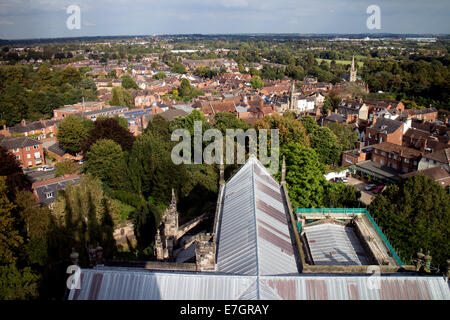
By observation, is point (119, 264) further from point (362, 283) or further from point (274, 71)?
point (274, 71)

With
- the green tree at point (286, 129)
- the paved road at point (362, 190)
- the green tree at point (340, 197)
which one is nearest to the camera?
the green tree at point (340, 197)

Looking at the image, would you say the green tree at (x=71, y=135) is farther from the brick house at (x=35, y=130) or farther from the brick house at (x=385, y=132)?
the brick house at (x=385, y=132)

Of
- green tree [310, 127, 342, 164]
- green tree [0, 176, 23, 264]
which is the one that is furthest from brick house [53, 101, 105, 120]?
green tree [0, 176, 23, 264]

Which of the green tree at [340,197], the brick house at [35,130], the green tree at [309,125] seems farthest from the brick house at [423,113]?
the brick house at [35,130]

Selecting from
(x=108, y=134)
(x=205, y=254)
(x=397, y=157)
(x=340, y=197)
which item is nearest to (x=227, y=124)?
(x=108, y=134)

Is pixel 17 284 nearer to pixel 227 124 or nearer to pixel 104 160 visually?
pixel 104 160

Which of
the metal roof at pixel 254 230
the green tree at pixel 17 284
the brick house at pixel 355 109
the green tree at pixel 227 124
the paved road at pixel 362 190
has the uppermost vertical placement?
the brick house at pixel 355 109
